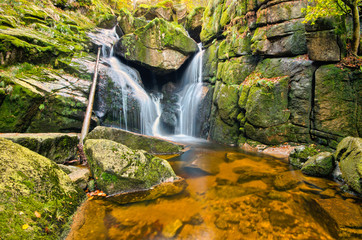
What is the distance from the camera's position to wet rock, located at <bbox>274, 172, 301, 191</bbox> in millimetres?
3811

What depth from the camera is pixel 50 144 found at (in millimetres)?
4539

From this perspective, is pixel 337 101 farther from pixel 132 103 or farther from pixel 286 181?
pixel 132 103

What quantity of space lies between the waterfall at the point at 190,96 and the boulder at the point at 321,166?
30.0ft

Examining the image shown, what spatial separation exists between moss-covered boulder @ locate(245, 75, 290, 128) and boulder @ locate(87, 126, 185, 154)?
4.67 metres

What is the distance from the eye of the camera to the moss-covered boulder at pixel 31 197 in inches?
65.0

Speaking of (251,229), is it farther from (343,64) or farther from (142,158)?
(343,64)

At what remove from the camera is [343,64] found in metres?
6.48

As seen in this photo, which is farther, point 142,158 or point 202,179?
point 202,179

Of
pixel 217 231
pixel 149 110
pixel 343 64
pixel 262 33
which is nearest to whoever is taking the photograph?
pixel 217 231

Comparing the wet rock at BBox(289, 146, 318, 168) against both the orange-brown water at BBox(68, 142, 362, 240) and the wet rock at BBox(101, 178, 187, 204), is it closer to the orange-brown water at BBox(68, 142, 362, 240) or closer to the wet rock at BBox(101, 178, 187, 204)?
the orange-brown water at BBox(68, 142, 362, 240)

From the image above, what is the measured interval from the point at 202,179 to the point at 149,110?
9.20 metres

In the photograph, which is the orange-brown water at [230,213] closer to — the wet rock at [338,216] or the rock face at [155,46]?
the wet rock at [338,216]

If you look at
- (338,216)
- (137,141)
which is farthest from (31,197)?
(338,216)

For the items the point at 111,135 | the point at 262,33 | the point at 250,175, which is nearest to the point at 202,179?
the point at 250,175
